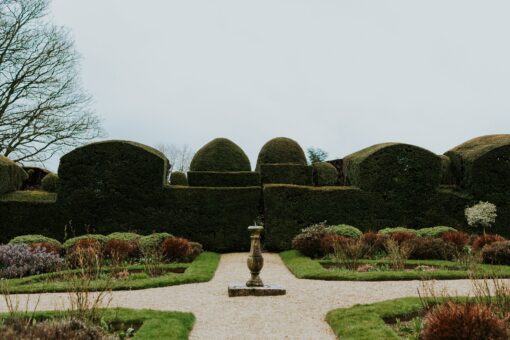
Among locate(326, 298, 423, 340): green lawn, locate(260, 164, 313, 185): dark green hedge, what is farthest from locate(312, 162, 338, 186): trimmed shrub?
locate(326, 298, 423, 340): green lawn

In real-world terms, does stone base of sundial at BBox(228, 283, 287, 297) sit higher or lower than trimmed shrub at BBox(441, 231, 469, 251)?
lower

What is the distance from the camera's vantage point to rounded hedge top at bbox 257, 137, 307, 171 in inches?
878

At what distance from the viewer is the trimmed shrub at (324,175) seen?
2406 centimetres

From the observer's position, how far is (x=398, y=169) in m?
18.5

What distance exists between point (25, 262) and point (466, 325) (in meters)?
10.8

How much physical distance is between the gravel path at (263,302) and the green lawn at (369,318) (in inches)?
8.2

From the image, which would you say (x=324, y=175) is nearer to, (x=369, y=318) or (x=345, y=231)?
(x=345, y=231)

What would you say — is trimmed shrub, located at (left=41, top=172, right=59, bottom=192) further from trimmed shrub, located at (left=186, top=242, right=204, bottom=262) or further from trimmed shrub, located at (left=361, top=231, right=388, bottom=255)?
trimmed shrub, located at (left=361, top=231, right=388, bottom=255)

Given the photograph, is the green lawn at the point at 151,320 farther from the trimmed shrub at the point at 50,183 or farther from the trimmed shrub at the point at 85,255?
the trimmed shrub at the point at 50,183

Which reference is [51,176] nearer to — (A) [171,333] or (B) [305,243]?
(B) [305,243]

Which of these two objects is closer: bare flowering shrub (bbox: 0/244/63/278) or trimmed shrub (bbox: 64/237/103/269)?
trimmed shrub (bbox: 64/237/103/269)

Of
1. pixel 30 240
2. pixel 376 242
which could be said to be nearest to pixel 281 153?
pixel 376 242

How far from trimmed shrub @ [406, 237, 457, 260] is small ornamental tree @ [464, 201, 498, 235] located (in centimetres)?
413

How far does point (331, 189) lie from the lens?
59.4 feet
